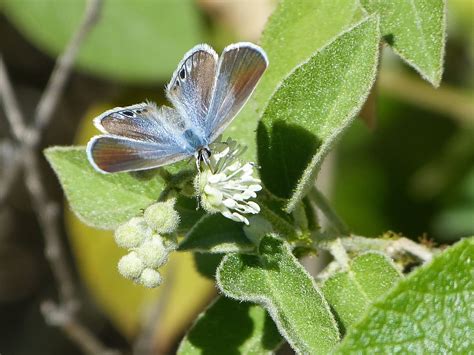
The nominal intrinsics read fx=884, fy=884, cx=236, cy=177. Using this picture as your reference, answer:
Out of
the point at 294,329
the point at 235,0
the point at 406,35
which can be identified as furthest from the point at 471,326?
the point at 235,0

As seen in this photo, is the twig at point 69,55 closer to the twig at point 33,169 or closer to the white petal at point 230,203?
the twig at point 33,169

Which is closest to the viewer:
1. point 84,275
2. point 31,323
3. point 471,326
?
point 471,326

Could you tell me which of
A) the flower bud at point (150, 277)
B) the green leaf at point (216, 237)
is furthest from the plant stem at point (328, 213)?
the flower bud at point (150, 277)

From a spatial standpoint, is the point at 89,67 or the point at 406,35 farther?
the point at 89,67

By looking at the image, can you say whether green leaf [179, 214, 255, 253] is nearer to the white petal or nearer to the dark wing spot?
the white petal

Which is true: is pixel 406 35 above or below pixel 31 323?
above

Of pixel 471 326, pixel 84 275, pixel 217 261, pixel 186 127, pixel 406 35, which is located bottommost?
pixel 84 275

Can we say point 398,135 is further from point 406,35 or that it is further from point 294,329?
point 294,329
